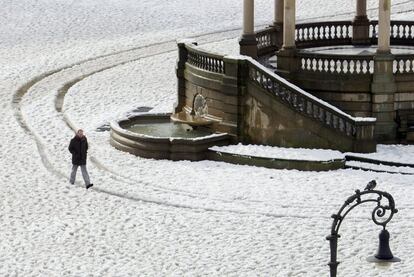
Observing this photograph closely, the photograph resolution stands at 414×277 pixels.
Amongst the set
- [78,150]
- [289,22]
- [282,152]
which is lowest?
[282,152]

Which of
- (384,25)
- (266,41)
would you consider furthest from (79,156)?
(266,41)

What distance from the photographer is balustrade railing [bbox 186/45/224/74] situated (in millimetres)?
33000

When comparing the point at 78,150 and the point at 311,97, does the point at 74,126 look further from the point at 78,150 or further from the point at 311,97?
the point at 311,97

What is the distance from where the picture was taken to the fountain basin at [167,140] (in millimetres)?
31859

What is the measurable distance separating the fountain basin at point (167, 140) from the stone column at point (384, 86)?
4.27 m

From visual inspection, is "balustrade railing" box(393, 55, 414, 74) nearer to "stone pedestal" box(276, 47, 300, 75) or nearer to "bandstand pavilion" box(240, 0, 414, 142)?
"bandstand pavilion" box(240, 0, 414, 142)

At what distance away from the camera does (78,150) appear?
2984 cm

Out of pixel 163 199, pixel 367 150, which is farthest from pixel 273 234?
pixel 367 150

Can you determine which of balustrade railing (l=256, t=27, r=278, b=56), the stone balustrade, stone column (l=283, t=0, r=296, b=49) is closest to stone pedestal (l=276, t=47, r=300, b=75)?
stone column (l=283, t=0, r=296, b=49)

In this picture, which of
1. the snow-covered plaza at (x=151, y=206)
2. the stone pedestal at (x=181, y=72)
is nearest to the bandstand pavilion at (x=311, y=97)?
the snow-covered plaza at (x=151, y=206)

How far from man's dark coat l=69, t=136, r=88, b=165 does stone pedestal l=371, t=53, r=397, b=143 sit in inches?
324

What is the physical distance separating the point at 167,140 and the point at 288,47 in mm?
4585

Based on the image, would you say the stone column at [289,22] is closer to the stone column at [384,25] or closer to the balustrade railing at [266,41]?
the stone column at [384,25]

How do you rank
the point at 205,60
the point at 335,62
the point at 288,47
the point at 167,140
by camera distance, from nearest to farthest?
the point at 167,140
the point at 335,62
the point at 288,47
the point at 205,60
